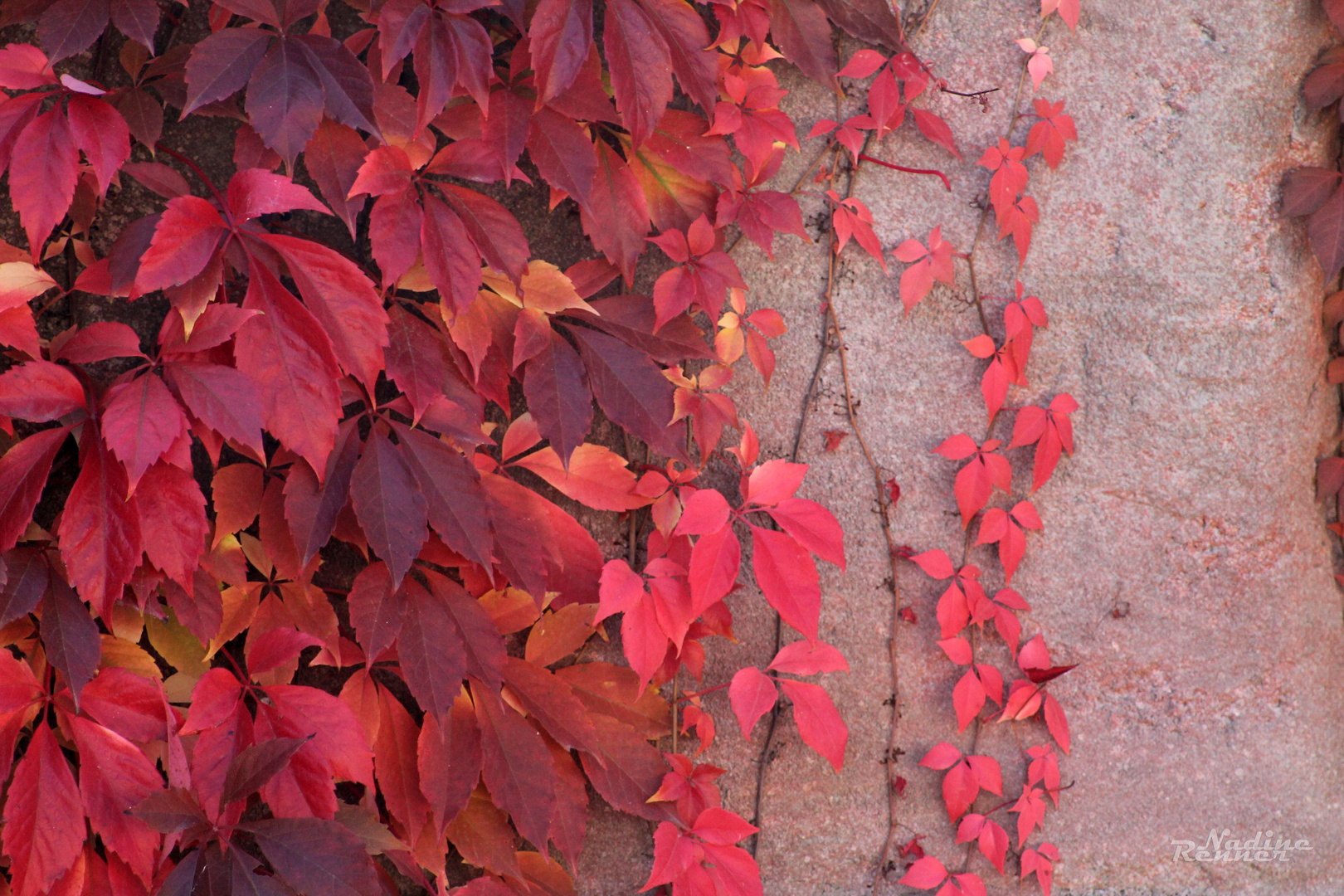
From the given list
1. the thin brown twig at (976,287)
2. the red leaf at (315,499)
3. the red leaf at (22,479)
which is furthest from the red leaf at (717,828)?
the red leaf at (22,479)

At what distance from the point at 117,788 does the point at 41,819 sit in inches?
2.8

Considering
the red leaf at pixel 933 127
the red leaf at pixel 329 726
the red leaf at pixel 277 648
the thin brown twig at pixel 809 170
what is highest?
the red leaf at pixel 933 127

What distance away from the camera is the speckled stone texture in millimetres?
1300

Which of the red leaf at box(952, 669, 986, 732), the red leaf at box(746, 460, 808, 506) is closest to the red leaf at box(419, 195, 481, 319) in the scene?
the red leaf at box(746, 460, 808, 506)

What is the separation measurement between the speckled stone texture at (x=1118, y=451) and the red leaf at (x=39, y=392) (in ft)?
2.79

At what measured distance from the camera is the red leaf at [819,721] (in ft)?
3.81

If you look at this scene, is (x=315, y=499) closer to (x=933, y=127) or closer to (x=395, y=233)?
(x=395, y=233)

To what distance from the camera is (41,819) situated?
88cm

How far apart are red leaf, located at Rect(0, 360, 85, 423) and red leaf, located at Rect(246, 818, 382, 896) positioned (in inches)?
19.1

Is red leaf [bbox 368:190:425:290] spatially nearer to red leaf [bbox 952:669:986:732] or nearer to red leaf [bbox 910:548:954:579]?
red leaf [bbox 910:548:954:579]

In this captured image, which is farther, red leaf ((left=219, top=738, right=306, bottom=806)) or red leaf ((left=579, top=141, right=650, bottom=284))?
red leaf ((left=579, top=141, right=650, bottom=284))

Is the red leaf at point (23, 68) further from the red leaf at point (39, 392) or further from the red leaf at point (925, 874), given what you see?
the red leaf at point (925, 874)

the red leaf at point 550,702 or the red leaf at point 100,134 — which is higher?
the red leaf at point 100,134

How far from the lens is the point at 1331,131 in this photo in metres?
1.38
